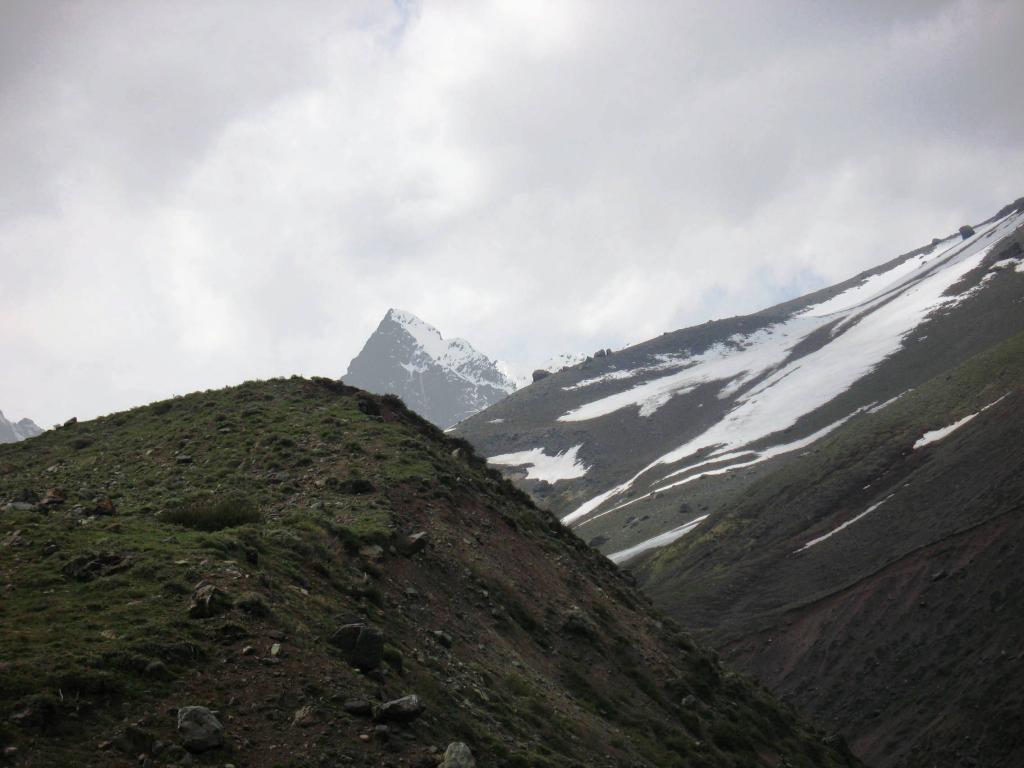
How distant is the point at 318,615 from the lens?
1661 centimetres

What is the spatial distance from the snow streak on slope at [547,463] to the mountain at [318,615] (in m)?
140

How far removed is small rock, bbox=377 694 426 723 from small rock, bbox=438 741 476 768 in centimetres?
86

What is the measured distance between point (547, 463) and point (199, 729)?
177004mm

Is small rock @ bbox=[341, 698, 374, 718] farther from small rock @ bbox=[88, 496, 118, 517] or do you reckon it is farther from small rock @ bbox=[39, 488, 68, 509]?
small rock @ bbox=[39, 488, 68, 509]

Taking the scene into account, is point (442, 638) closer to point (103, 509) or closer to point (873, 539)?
point (103, 509)

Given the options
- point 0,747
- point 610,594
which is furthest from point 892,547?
point 0,747

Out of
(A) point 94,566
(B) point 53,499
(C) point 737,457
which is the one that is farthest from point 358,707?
(C) point 737,457

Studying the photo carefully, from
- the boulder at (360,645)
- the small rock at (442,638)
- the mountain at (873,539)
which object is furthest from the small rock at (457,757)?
the mountain at (873,539)

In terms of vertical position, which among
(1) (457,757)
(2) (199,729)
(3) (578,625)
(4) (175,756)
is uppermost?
(2) (199,729)

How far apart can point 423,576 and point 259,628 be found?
26.1 feet

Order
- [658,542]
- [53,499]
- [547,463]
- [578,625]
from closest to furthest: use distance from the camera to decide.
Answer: [53,499], [578,625], [658,542], [547,463]

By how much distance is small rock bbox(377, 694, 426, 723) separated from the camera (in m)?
14.0

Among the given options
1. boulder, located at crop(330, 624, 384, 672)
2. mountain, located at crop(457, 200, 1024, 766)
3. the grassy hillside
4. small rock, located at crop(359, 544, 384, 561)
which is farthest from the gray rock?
the grassy hillside

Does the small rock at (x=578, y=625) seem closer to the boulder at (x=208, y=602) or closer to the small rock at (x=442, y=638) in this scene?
the small rock at (x=442, y=638)
